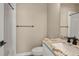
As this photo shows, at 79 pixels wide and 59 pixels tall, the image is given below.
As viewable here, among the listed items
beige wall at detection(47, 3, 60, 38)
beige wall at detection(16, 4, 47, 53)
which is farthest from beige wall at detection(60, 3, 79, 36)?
beige wall at detection(16, 4, 47, 53)

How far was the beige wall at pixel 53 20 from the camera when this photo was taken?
6.01 feet

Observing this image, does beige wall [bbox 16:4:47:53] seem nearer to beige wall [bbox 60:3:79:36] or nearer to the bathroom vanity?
the bathroom vanity

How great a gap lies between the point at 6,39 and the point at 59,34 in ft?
2.43

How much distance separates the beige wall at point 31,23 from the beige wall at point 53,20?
60 millimetres

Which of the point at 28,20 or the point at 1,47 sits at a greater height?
the point at 28,20

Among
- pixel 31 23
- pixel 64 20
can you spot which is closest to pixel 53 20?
pixel 64 20

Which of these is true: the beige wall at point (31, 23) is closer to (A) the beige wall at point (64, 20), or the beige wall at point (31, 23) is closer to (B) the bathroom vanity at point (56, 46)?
(B) the bathroom vanity at point (56, 46)

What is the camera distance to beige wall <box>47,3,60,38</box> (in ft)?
6.01

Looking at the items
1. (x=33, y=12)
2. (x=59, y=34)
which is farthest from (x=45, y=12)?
(x=59, y=34)

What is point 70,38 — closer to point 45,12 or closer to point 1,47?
point 45,12

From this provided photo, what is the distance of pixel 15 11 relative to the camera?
1831mm

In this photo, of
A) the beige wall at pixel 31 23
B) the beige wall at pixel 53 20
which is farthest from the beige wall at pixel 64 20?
the beige wall at pixel 31 23

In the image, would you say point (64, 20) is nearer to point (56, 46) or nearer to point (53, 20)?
point (53, 20)

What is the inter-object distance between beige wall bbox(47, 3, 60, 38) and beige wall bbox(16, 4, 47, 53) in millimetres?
60
